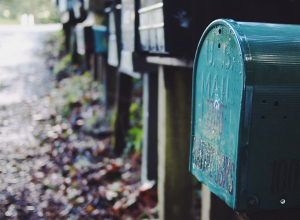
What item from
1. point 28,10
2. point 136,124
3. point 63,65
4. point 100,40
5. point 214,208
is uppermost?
point 28,10

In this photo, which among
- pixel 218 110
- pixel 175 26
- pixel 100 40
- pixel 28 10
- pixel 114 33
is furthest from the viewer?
pixel 28 10

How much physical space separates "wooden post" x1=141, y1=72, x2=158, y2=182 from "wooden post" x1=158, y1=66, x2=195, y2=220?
35.9 inches

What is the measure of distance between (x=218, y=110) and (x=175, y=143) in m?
1.74

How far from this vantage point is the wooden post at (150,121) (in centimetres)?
430

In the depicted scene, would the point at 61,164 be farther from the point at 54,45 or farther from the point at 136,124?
the point at 54,45

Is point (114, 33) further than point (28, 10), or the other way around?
point (28, 10)

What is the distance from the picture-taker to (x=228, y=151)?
4.99 feet

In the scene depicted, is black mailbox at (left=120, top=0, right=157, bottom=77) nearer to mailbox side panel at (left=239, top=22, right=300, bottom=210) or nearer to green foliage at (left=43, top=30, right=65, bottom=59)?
mailbox side panel at (left=239, top=22, right=300, bottom=210)

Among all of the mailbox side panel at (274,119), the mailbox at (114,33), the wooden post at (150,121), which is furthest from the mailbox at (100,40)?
the mailbox side panel at (274,119)

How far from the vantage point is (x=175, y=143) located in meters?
3.33

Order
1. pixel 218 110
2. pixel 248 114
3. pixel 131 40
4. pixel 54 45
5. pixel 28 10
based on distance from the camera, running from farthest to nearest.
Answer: pixel 28 10
pixel 54 45
pixel 131 40
pixel 218 110
pixel 248 114

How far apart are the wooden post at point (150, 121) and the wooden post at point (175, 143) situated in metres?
0.91

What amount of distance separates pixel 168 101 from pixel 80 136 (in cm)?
389

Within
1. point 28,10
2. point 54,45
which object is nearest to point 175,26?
point 54,45
